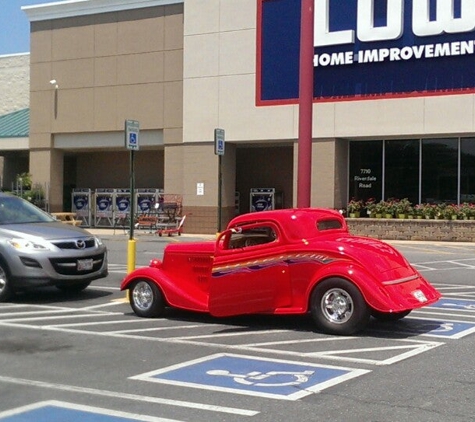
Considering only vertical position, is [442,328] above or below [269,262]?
below

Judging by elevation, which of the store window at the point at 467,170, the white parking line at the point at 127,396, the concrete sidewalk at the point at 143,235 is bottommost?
the white parking line at the point at 127,396

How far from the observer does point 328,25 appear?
1133 inches

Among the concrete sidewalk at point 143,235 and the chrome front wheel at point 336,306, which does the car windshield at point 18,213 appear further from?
the concrete sidewalk at point 143,235

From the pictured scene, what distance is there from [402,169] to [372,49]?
4.49m

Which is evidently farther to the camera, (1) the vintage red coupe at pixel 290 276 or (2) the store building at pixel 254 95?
(2) the store building at pixel 254 95

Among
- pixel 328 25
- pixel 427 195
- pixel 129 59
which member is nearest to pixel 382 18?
pixel 328 25

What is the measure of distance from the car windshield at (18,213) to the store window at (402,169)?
17941 mm

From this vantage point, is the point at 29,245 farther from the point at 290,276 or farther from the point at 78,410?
the point at 78,410

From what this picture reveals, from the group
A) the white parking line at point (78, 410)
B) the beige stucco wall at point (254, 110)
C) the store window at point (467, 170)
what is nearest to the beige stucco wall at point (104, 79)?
the beige stucco wall at point (254, 110)

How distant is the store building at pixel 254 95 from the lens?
1075 inches

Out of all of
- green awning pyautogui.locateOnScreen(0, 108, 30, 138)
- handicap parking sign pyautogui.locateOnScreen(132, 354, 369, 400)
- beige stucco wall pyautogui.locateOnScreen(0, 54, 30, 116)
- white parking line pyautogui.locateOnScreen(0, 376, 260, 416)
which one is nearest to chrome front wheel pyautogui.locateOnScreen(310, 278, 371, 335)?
handicap parking sign pyautogui.locateOnScreen(132, 354, 369, 400)

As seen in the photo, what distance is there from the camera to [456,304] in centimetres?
1205

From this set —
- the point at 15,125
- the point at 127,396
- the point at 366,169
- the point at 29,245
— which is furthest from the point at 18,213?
the point at 15,125

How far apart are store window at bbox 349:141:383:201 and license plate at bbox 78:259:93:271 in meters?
18.6
